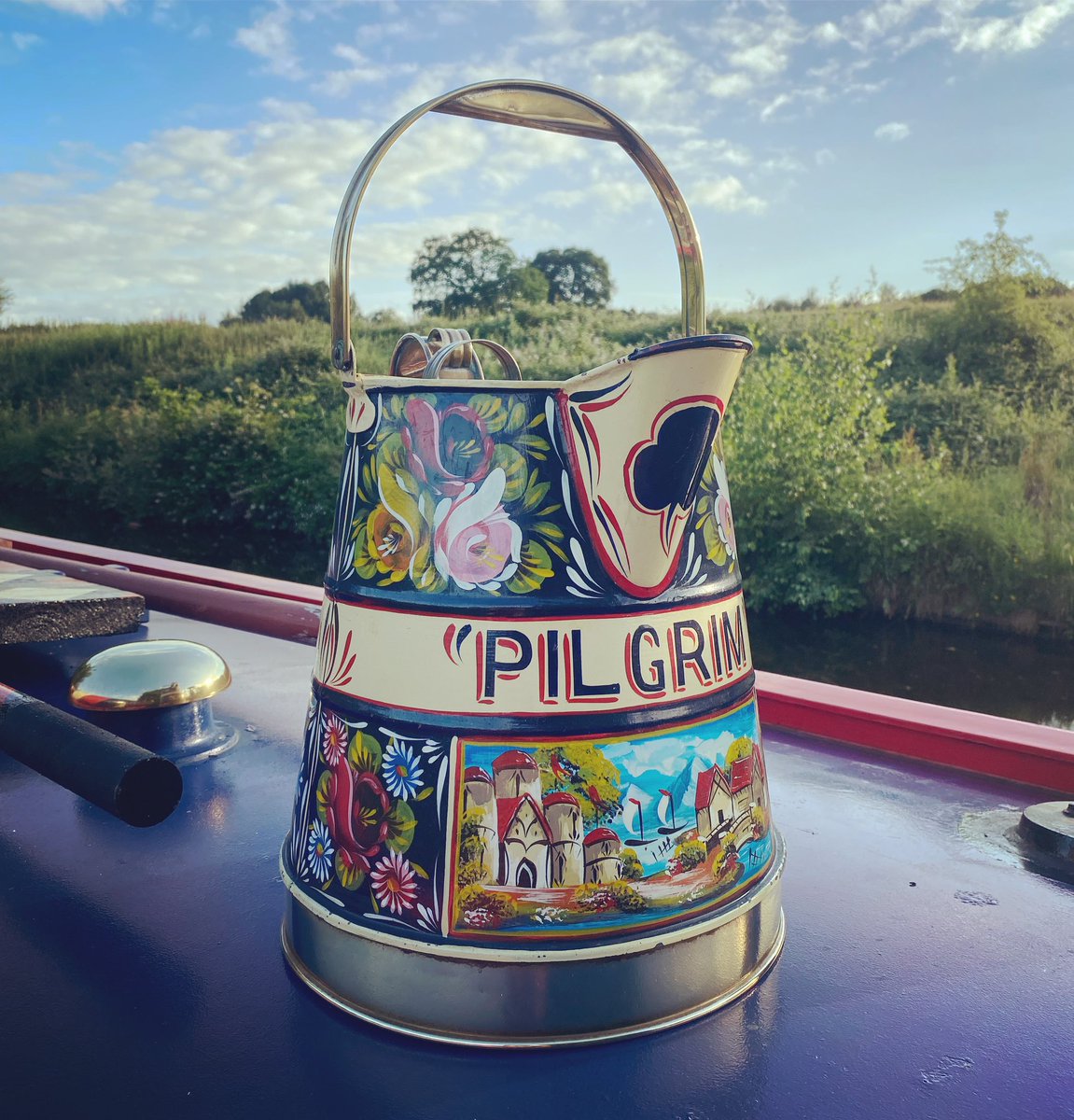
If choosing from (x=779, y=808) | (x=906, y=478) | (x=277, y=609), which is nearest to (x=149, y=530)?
(x=906, y=478)

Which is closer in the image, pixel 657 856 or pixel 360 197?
A: pixel 657 856

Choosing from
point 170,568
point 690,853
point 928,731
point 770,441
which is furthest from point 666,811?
point 770,441

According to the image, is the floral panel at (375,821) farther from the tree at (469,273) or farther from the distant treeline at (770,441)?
the tree at (469,273)

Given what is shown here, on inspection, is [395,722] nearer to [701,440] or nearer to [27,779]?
[701,440]

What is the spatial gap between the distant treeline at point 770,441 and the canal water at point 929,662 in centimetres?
29

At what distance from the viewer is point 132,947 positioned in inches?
42.9

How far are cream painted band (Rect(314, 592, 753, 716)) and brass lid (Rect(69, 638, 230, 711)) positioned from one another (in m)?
0.87

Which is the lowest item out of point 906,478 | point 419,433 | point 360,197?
point 906,478

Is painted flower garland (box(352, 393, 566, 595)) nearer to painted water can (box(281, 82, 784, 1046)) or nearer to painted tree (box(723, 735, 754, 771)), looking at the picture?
painted water can (box(281, 82, 784, 1046))

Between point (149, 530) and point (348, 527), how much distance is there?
16.2m

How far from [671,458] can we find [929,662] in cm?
885

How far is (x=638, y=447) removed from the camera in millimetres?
834

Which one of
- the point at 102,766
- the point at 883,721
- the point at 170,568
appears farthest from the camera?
the point at 170,568

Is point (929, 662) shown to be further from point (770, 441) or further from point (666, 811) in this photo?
point (666, 811)
